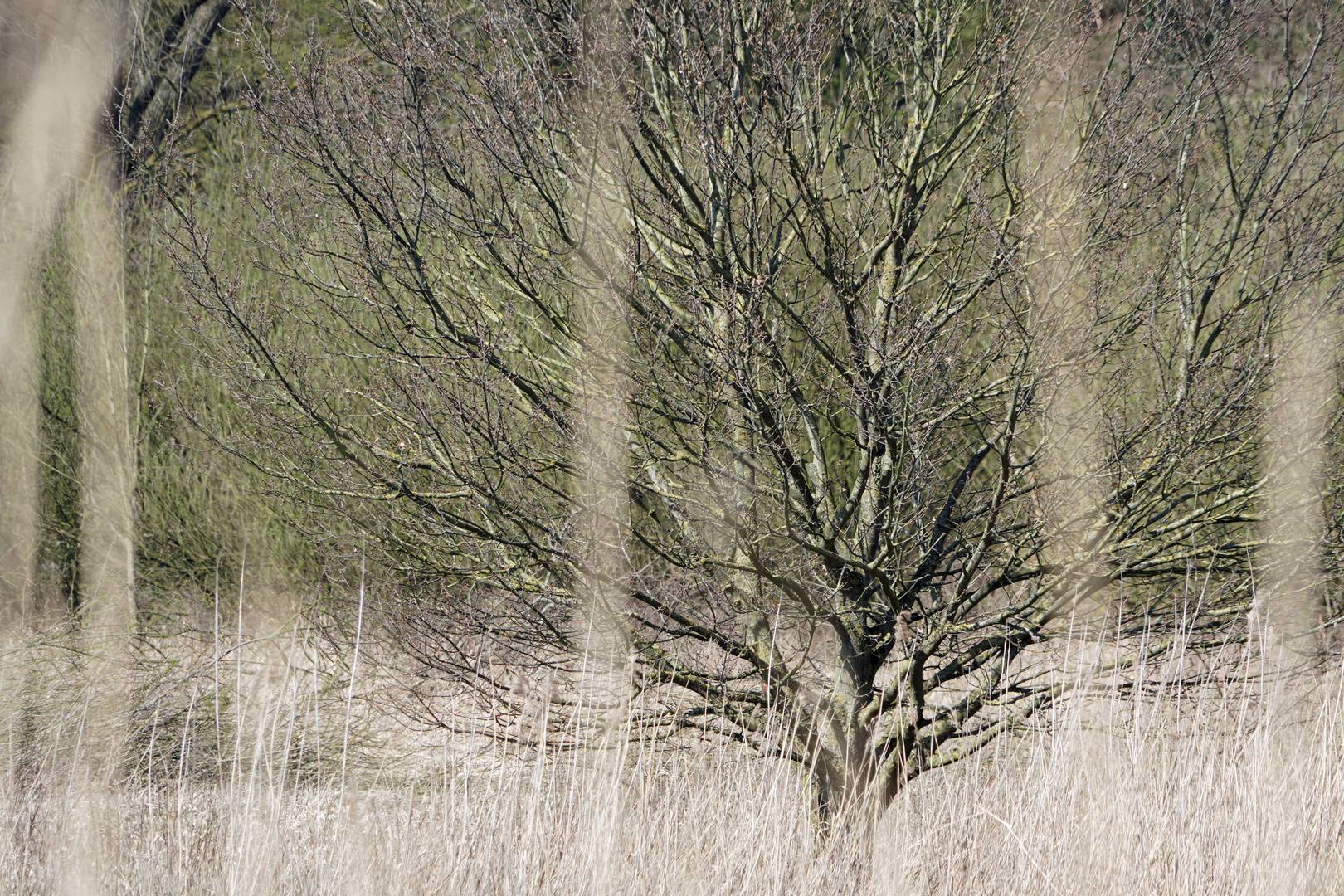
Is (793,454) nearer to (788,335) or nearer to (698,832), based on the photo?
(788,335)

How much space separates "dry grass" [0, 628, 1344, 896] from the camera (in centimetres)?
279

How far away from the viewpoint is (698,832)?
3027mm

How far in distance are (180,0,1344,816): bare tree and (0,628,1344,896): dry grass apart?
30cm

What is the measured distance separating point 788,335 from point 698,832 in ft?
5.80

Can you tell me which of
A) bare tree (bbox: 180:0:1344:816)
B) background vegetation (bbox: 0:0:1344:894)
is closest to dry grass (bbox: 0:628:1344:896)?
background vegetation (bbox: 0:0:1344:894)

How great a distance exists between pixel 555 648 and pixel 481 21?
2.39 m

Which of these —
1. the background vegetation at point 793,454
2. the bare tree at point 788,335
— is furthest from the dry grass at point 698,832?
the bare tree at point 788,335

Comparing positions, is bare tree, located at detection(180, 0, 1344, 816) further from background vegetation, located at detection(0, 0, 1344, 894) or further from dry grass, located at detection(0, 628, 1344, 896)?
dry grass, located at detection(0, 628, 1344, 896)

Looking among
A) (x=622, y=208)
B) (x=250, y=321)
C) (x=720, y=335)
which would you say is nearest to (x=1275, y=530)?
(x=720, y=335)

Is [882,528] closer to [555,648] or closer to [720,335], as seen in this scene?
[720,335]

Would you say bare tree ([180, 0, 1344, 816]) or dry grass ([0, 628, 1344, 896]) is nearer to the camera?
dry grass ([0, 628, 1344, 896])

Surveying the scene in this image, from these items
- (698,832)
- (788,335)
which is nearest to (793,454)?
(788,335)

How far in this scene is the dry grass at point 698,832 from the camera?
2793 mm

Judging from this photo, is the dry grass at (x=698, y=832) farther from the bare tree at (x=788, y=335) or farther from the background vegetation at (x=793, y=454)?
the bare tree at (x=788, y=335)
